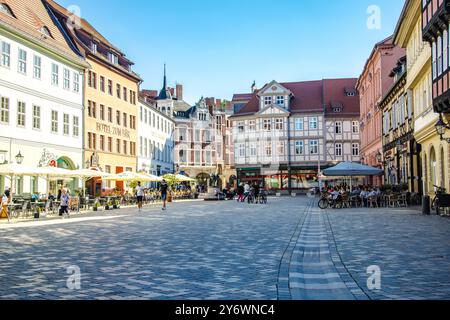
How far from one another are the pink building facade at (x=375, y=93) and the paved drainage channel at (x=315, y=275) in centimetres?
3286

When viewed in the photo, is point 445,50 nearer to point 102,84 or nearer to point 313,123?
point 102,84

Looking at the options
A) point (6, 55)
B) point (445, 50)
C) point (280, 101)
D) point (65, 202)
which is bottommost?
point (65, 202)

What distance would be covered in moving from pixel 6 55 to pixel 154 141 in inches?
1252

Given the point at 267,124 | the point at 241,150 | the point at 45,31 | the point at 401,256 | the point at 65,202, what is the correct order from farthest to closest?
the point at 241,150 → the point at 267,124 → the point at 45,31 → the point at 65,202 → the point at 401,256

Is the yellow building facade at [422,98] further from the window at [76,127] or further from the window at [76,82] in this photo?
the window at [76,127]

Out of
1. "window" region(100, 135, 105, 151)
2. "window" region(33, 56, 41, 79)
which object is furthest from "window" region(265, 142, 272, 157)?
"window" region(33, 56, 41, 79)

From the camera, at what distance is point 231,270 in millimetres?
8773

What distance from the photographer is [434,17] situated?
21875mm

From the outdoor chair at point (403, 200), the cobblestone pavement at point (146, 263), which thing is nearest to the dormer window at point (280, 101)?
the outdoor chair at point (403, 200)

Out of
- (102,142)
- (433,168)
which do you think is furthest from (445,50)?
(102,142)

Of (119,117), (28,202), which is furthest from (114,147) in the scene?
(28,202)

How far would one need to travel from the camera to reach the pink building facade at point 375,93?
45.2m

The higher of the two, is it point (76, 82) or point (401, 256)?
point (76, 82)
